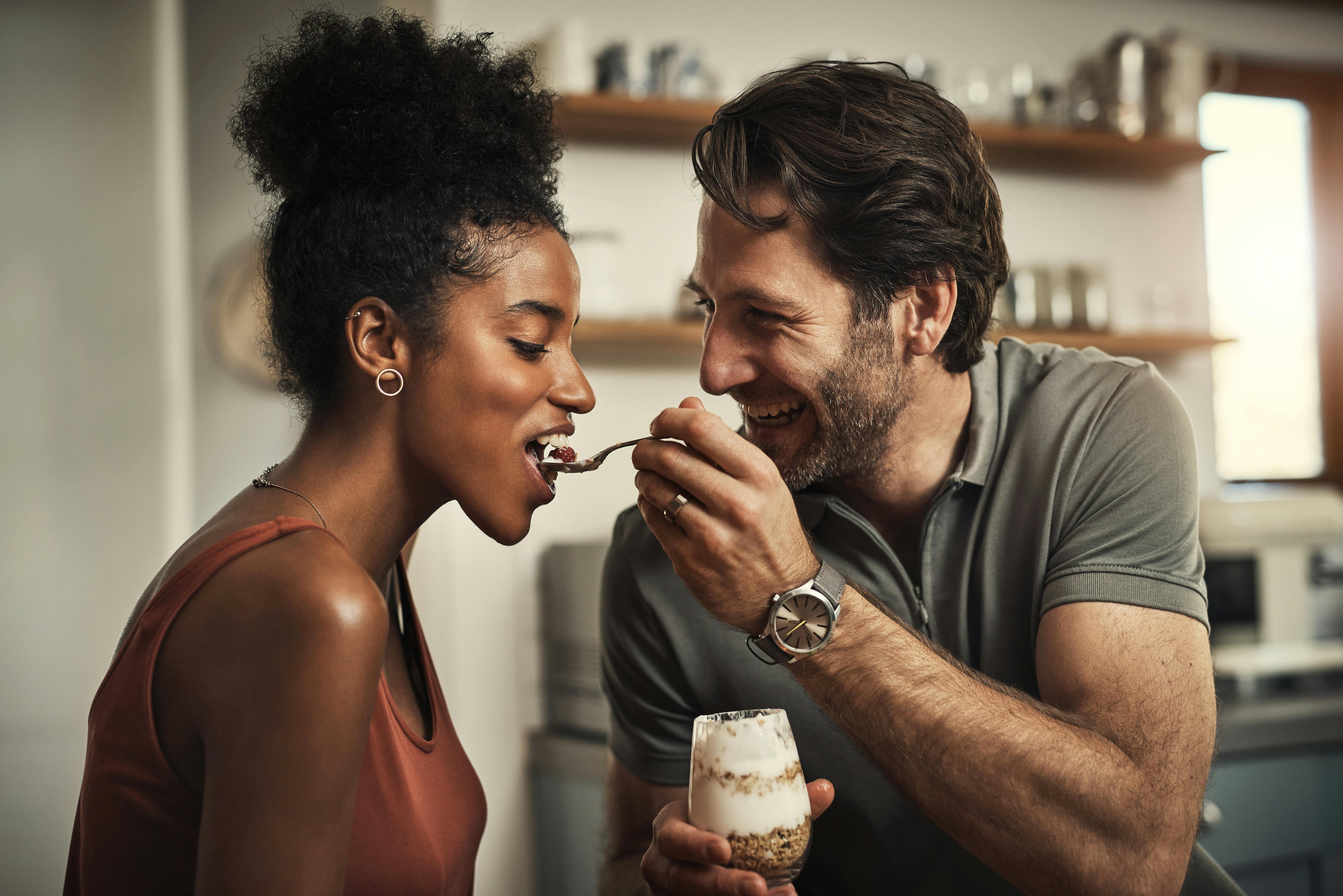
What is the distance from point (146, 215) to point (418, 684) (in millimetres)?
2477

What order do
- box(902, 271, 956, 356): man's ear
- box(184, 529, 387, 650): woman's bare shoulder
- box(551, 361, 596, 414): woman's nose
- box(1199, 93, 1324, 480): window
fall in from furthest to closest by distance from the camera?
box(1199, 93, 1324, 480): window < box(902, 271, 956, 356): man's ear < box(551, 361, 596, 414): woman's nose < box(184, 529, 387, 650): woman's bare shoulder

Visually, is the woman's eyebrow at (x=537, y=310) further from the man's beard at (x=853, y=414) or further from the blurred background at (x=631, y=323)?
the blurred background at (x=631, y=323)

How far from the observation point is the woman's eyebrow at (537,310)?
1.10m

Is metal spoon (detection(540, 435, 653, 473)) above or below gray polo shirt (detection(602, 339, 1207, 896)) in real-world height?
above

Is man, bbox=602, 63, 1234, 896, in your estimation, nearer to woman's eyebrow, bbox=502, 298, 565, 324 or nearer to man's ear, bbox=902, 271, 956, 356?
man's ear, bbox=902, 271, 956, 356

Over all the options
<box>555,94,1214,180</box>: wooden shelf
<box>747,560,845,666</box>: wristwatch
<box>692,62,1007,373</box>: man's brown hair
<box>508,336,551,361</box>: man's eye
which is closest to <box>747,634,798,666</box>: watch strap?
<box>747,560,845,666</box>: wristwatch

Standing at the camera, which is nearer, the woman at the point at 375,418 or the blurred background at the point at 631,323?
the woman at the point at 375,418

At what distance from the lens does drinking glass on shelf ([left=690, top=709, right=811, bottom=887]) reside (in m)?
0.90

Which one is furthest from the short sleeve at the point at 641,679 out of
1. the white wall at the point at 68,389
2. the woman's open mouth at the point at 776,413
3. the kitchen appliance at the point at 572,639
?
the white wall at the point at 68,389

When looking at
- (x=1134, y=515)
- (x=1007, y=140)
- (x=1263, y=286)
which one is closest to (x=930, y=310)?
(x=1134, y=515)

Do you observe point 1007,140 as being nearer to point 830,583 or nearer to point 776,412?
point 776,412

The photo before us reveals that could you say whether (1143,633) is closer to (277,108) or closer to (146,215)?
(277,108)

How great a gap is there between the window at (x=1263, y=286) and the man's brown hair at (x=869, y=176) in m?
2.68

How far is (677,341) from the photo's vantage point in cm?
288
